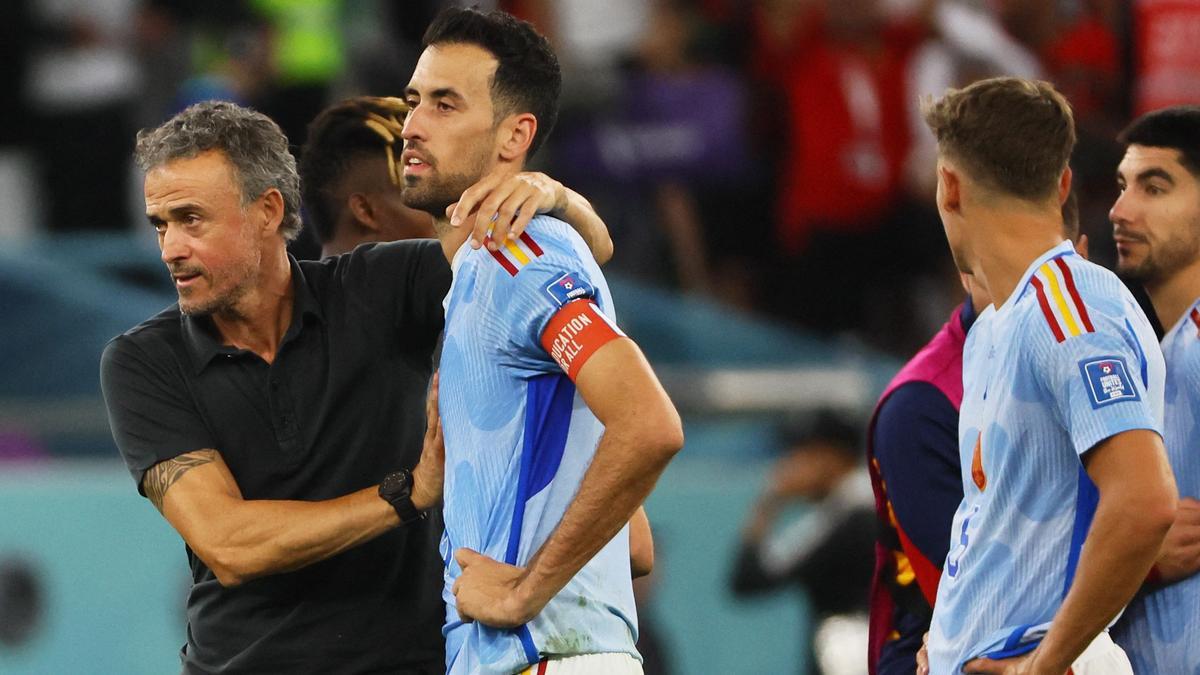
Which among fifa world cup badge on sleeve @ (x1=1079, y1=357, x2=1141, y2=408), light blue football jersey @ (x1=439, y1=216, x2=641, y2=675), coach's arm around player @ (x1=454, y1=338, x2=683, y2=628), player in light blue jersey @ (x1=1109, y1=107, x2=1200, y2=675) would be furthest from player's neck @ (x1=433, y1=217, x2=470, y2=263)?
player in light blue jersey @ (x1=1109, y1=107, x2=1200, y2=675)

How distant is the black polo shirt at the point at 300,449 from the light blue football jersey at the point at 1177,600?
5.28 feet

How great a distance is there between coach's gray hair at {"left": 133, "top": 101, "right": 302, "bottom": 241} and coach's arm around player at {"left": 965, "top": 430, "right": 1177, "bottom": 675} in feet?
6.53

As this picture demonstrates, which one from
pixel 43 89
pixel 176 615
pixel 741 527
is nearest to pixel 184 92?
pixel 43 89

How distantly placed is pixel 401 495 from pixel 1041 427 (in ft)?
4.48

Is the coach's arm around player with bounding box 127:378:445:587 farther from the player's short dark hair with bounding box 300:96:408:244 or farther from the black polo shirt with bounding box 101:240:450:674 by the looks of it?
the player's short dark hair with bounding box 300:96:408:244

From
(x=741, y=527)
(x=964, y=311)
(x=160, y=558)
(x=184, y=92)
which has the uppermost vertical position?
(x=184, y=92)

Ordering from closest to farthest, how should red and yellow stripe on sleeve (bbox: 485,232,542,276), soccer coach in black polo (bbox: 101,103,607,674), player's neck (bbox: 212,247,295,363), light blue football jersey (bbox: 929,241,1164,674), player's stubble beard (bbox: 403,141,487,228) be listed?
light blue football jersey (bbox: 929,241,1164,674), red and yellow stripe on sleeve (bbox: 485,232,542,276), player's stubble beard (bbox: 403,141,487,228), soccer coach in black polo (bbox: 101,103,607,674), player's neck (bbox: 212,247,295,363)

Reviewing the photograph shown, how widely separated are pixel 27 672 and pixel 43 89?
4.62 m

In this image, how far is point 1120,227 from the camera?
4.36 meters

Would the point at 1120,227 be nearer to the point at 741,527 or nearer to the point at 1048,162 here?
the point at 1048,162

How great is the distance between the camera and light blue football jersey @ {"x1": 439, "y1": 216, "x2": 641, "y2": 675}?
11.6 feet

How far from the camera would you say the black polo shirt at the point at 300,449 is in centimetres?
404

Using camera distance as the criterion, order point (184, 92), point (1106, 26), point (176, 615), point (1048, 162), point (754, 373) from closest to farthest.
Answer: point (1048, 162)
point (176, 615)
point (754, 373)
point (1106, 26)
point (184, 92)

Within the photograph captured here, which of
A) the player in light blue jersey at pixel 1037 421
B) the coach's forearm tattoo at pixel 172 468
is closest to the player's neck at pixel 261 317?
the coach's forearm tattoo at pixel 172 468
